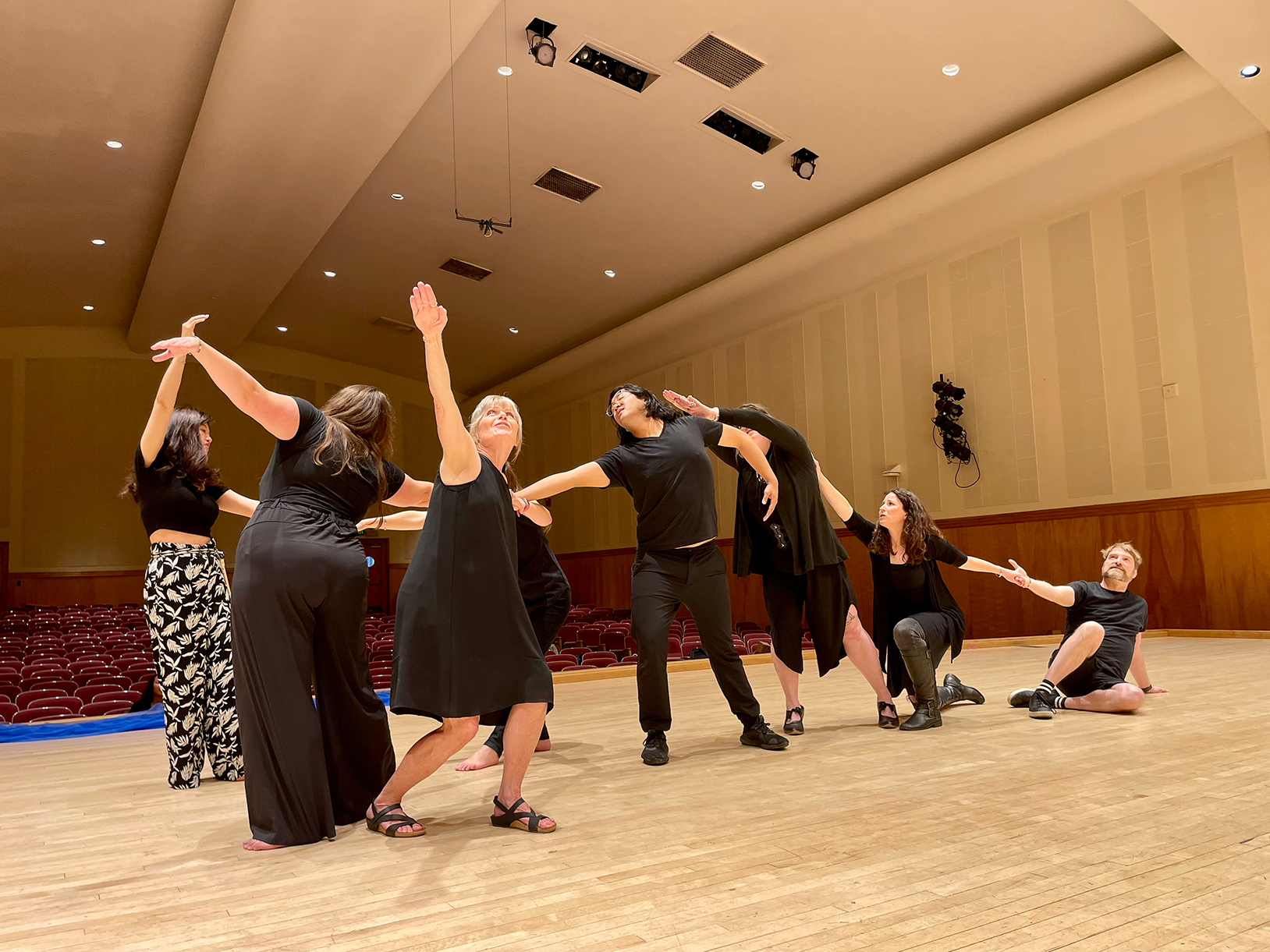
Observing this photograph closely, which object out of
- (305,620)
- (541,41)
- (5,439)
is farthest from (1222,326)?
(5,439)

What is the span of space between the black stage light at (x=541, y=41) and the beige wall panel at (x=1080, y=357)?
619 cm

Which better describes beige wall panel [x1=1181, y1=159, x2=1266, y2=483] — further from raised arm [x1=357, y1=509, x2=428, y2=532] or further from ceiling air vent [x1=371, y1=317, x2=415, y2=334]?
ceiling air vent [x1=371, y1=317, x2=415, y2=334]

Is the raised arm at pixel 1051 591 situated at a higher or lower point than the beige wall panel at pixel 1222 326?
lower

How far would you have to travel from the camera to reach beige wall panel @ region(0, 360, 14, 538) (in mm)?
17578

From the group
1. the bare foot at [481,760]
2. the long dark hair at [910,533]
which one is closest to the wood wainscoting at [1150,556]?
the long dark hair at [910,533]

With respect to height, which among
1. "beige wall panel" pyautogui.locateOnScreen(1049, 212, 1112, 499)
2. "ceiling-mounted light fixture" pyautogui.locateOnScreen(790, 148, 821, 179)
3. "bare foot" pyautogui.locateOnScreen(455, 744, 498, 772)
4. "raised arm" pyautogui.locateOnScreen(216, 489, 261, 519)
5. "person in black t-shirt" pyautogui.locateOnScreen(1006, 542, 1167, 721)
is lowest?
"bare foot" pyautogui.locateOnScreen(455, 744, 498, 772)

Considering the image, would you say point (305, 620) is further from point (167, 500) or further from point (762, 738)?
point (762, 738)

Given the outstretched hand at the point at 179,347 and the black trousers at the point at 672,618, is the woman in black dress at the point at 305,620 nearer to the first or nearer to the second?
the outstretched hand at the point at 179,347

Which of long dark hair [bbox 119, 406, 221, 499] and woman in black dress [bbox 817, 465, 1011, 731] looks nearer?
long dark hair [bbox 119, 406, 221, 499]

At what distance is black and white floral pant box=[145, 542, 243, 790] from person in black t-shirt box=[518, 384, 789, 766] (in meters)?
1.30

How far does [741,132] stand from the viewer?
10547 millimetres

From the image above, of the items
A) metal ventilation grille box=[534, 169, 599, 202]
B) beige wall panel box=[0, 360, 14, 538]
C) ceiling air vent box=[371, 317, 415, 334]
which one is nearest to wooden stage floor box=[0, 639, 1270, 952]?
metal ventilation grille box=[534, 169, 599, 202]

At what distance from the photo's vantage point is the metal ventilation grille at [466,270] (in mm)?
14500

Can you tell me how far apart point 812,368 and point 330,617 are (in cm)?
1184
